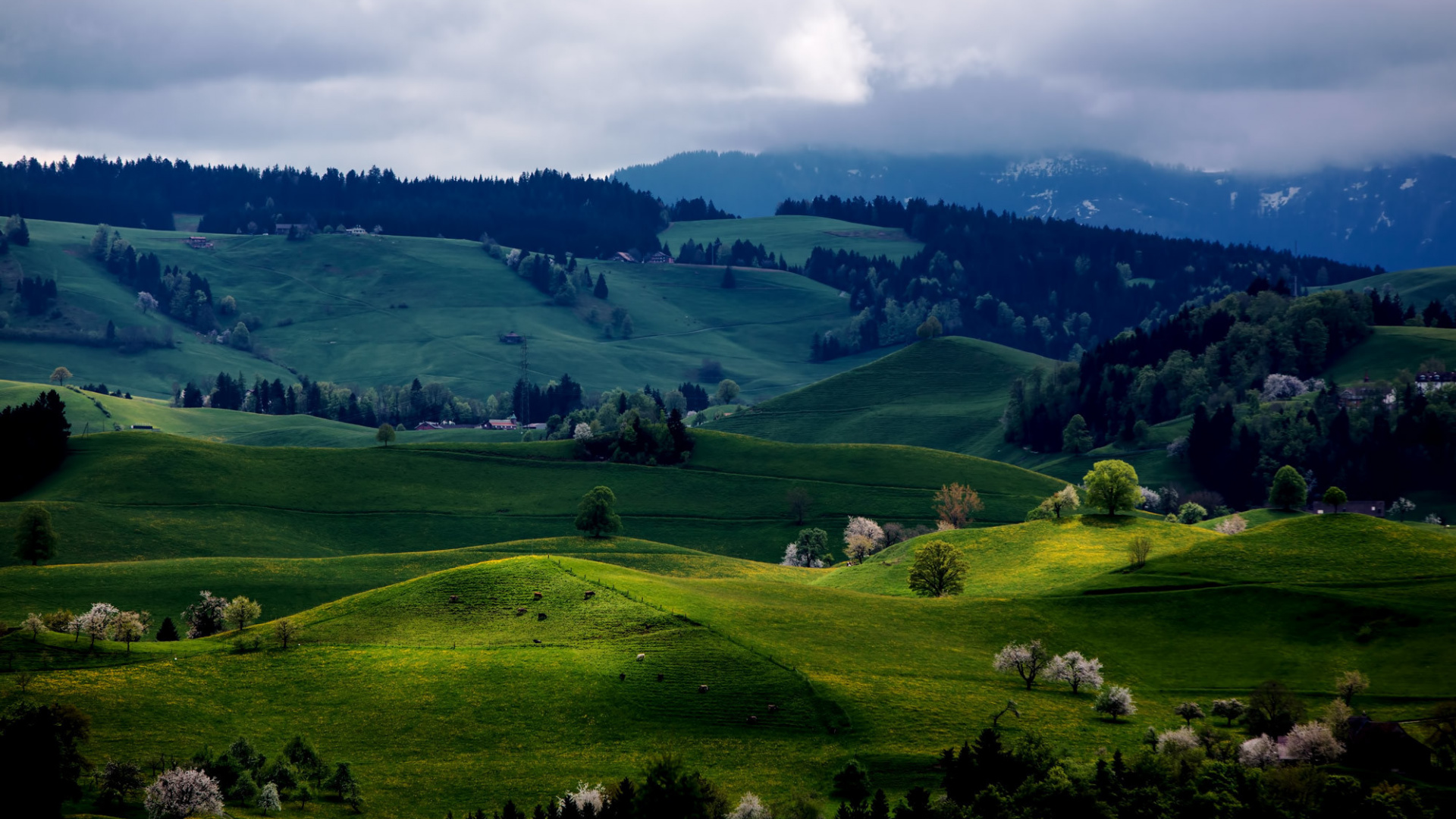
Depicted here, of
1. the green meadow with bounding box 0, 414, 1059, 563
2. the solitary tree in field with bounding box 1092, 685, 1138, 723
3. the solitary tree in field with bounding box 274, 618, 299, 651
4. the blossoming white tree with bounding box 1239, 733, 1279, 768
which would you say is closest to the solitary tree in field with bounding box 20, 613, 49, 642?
the solitary tree in field with bounding box 274, 618, 299, 651

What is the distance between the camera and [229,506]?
578 ft

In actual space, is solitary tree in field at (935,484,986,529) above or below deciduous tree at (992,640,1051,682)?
below

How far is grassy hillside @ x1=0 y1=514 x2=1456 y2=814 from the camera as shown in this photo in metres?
79.8

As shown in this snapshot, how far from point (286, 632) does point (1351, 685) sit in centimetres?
7853

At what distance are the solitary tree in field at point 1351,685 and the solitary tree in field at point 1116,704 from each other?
14613mm

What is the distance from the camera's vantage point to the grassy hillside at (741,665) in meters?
79.8

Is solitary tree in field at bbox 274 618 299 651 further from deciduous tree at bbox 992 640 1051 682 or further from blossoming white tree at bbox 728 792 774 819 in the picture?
deciduous tree at bbox 992 640 1051 682

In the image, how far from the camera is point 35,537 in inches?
5404

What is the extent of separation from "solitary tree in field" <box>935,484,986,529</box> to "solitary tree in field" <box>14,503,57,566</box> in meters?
115

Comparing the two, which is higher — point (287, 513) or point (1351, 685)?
point (1351, 685)

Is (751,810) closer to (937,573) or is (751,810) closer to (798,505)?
(937,573)

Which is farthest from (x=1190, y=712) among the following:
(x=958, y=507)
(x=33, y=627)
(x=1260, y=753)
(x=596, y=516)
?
(x=958, y=507)

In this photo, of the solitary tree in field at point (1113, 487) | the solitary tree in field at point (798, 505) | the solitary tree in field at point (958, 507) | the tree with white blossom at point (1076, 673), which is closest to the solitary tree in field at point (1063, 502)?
the solitary tree in field at point (1113, 487)

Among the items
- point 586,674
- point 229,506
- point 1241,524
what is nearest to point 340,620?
point 586,674
